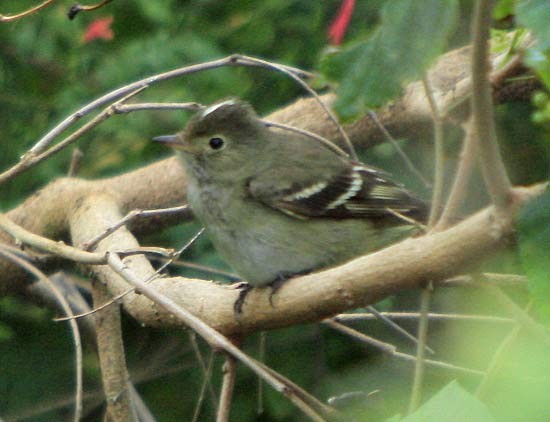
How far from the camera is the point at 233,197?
12.7 feet

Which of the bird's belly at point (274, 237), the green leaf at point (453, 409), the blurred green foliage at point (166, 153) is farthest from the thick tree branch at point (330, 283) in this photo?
the blurred green foliage at point (166, 153)

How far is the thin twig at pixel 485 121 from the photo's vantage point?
1709 mm

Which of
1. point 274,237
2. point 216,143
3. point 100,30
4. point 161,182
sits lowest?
point 274,237

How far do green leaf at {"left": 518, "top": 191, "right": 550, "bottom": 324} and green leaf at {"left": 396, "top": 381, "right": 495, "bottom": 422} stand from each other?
0.64 ft

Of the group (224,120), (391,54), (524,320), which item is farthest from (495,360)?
(224,120)

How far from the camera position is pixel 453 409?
4.76ft

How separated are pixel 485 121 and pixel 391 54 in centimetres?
33

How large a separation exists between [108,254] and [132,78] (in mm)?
2006

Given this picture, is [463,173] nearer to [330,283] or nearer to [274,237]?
[330,283]

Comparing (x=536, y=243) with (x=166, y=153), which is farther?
(x=166, y=153)

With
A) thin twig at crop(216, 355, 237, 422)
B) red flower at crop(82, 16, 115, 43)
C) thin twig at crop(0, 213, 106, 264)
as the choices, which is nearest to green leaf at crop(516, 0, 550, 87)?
thin twig at crop(216, 355, 237, 422)

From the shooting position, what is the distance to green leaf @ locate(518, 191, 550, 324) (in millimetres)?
1614

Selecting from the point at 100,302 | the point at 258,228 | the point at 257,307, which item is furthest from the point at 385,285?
the point at 100,302

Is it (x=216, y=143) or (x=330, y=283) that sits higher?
(x=216, y=143)
